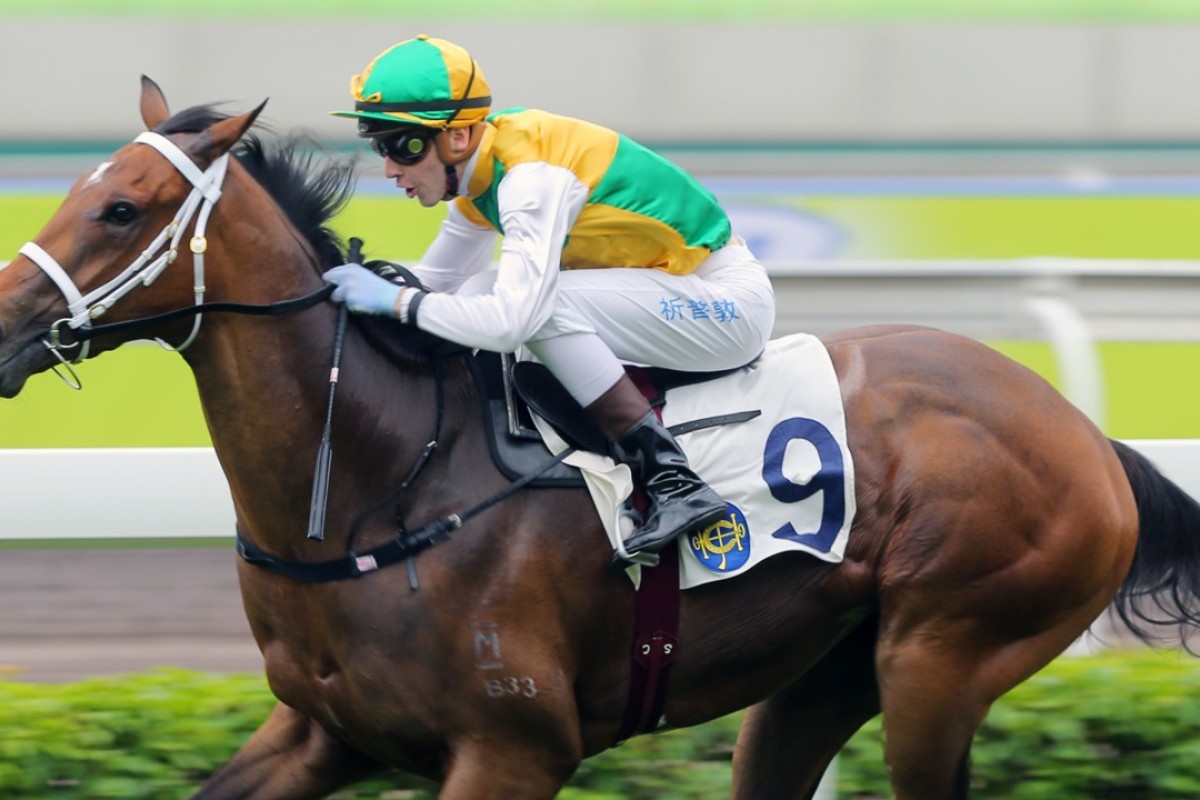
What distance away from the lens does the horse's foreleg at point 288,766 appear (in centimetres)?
348

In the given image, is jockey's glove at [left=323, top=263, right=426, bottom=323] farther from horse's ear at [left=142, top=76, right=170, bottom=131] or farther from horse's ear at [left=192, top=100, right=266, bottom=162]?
horse's ear at [left=142, top=76, right=170, bottom=131]

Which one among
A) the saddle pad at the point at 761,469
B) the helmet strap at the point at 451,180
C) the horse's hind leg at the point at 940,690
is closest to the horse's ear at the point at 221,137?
the helmet strap at the point at 451,180

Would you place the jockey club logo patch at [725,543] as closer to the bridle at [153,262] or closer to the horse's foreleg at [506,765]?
the horse's foreleg at [506,765]

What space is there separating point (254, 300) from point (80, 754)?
130cm

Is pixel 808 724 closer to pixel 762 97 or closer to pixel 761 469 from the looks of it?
pixel 761 469

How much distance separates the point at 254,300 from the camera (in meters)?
3.24

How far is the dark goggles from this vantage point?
333 centimetres

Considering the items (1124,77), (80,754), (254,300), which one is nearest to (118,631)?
(80,754)

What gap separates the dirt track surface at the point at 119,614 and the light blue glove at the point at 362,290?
8.76 feet

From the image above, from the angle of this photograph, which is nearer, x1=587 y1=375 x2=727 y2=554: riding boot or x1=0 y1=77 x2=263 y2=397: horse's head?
x1=0 y1=77 x2=263 y2=397: horse's head

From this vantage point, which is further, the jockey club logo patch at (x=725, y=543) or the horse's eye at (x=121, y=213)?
the jockey club logo patch at (x=725, y=543)

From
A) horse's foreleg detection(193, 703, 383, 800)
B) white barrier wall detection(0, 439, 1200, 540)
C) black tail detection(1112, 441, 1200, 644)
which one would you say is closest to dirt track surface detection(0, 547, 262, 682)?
white barrier wall detection(0, 439, 1200, 540)

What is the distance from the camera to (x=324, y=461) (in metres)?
3.26

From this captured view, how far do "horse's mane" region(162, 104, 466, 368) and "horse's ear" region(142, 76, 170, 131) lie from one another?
0.10 m
